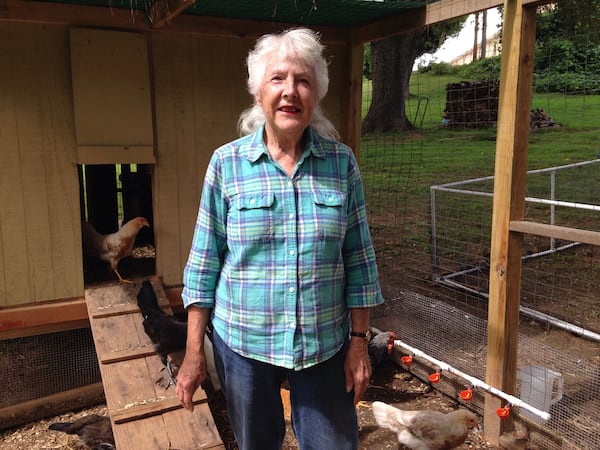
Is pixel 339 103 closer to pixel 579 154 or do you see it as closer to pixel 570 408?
pixel 570 408

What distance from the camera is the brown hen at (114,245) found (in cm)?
381

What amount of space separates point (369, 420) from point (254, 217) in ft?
7.27

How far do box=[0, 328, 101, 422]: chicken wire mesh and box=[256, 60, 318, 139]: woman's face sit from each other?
2818 mm

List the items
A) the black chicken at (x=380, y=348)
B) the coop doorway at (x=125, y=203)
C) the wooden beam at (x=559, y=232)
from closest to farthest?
1. the wooden beam at (x=559, y=232)
2. the black chicken at (x=380, y=348)
3. the coop doorway at (x=125, y=203)

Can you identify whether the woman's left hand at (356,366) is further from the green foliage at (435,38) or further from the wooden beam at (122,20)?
the green foliage at (435,38)

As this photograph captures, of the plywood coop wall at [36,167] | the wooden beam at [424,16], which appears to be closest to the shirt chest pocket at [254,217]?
the wooden beam at [424,16]

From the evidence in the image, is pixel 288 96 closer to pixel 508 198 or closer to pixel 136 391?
pixel 508 198

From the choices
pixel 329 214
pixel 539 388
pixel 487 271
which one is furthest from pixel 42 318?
pixel 487 271

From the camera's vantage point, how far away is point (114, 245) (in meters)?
3.82

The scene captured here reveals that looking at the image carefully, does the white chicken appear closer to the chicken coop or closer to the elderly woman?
the chicken coop

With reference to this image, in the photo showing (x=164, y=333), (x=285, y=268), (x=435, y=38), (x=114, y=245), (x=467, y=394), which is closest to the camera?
(x=285, y=268)

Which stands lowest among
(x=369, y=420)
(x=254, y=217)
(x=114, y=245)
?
(x=369, y=420)

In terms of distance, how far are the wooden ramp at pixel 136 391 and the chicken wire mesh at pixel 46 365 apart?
19.4 inches

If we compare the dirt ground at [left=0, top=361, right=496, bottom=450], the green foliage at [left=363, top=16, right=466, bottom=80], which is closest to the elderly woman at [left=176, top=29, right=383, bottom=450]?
the dirt ground at [left=0, top=361, right=496, bottom=450]
